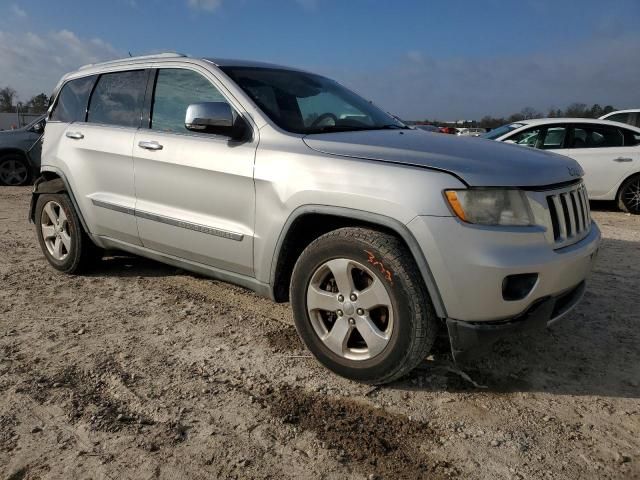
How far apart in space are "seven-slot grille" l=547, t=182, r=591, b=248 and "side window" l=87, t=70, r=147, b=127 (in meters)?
2.86

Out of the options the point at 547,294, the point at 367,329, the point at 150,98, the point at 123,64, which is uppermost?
the point at 123,64

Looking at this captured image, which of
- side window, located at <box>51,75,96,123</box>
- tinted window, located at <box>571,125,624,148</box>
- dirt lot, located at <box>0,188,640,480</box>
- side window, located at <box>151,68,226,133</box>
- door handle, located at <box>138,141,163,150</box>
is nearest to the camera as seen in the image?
dirt lot, located at <box>0,188,640,480</box>

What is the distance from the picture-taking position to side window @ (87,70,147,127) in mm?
3814

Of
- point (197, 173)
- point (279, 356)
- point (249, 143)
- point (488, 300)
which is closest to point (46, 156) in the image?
point (197, 173)

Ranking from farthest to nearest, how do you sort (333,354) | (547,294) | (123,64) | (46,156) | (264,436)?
(46,156), (123,64), (333,354), (547,294), (264,436)

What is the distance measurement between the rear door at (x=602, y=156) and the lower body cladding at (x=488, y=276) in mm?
6278

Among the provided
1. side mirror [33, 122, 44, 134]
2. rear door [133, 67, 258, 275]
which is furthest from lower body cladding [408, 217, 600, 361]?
side mirror [33, 122, 44, 134]

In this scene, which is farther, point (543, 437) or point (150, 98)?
point (150, 98)

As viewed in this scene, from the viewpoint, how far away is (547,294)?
2.45 m

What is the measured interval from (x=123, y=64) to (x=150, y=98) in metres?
0.60

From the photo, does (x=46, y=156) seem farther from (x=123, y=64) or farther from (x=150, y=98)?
(x=150, y=98)

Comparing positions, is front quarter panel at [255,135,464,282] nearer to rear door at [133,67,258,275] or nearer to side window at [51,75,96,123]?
rear door at [133,67,258,275]

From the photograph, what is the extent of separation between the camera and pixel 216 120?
2.96 metres

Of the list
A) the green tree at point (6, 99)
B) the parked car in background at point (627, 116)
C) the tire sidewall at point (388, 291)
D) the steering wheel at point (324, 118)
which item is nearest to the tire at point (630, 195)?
the parked car in background at point (627, 116)
